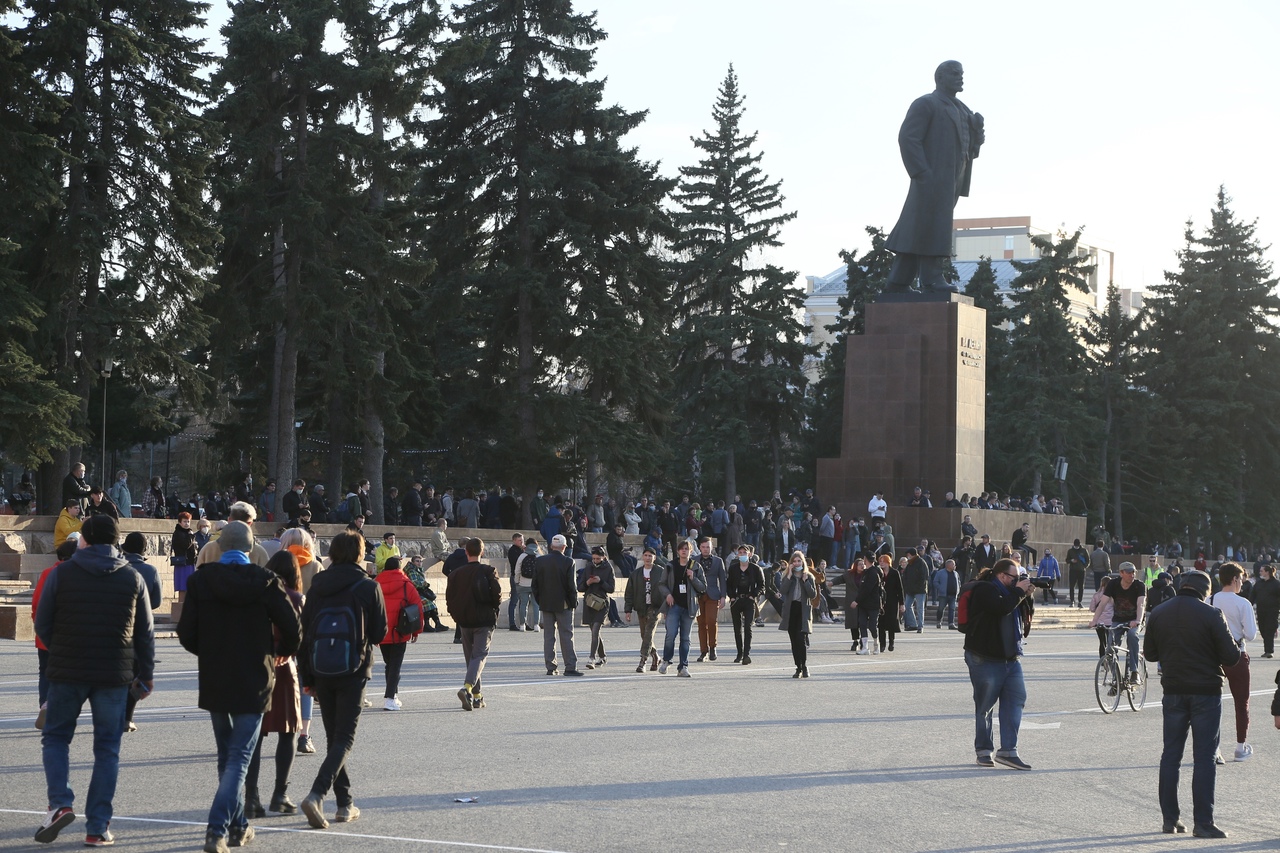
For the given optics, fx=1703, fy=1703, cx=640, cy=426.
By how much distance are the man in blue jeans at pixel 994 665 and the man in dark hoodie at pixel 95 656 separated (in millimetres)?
6403

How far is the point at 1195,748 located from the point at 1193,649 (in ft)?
1.93

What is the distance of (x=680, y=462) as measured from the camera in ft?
208

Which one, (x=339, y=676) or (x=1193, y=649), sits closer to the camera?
(x=339, y=676)

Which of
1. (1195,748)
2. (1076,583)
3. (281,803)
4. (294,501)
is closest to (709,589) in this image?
(294,501)

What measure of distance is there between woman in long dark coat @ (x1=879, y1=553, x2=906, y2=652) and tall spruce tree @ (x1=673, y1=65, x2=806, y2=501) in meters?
33.7

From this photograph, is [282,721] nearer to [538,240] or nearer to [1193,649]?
[1193,649]

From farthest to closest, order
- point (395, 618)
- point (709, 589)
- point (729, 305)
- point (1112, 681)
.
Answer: point (729, 305) → point (709, 589) → point (1112, 681) → point (395, 618)

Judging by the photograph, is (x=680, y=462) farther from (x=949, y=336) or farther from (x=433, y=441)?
(x=949, y=336)

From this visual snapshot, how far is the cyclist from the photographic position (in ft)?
58.6

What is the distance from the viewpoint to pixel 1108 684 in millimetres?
17094

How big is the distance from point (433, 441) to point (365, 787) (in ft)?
123

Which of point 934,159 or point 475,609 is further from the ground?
point 934,159

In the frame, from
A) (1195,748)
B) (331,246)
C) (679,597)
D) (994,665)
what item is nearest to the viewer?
(1195,748)

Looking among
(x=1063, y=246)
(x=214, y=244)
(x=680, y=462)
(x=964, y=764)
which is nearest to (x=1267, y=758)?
(x=964, y=764)
